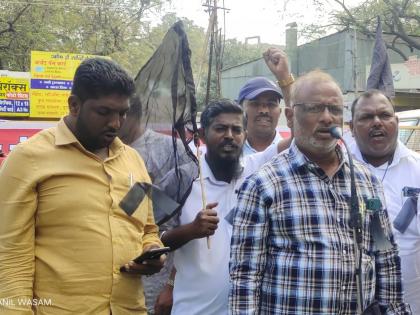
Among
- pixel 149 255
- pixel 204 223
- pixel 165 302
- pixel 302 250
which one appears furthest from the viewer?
pixel 165 302

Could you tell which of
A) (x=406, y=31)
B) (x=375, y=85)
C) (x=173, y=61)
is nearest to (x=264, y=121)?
(x=375, y=85)

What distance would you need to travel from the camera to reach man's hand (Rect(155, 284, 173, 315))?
9.84 ft

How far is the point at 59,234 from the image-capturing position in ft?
6.72

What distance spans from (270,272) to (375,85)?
2422 mm

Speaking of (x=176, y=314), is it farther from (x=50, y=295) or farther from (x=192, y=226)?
(x=50, y=295)

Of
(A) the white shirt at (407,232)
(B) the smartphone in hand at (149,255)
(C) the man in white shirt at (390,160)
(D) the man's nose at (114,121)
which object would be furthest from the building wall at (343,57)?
(B) the smartphone in hand at (149,255)

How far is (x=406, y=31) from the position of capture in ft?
80.4

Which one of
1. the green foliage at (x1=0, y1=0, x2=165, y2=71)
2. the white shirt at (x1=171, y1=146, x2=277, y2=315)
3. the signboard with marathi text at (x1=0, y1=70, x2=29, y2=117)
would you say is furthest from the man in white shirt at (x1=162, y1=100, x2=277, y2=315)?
the green foliage at (x1=0, y1=0, x2=165, y2=71)

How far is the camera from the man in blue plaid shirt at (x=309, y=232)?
203 centimetres

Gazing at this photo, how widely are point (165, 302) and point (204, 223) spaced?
2.22 feet

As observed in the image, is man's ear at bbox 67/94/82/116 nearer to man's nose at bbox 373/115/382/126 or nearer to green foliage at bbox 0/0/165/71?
man's nose at bbox 373/115/382/126

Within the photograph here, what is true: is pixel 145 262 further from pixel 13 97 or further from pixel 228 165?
pixel 13 97

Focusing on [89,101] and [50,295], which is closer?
[50,295]

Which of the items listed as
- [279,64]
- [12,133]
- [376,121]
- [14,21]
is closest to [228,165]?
[279,64]
